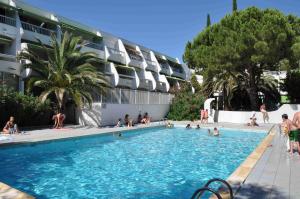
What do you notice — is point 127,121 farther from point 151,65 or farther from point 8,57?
point 151,65

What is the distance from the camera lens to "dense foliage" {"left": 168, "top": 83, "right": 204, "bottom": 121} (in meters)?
33.3

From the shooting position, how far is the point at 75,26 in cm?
3325

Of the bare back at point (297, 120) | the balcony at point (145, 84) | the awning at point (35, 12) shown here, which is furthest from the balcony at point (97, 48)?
the bare back at point (297, 120)

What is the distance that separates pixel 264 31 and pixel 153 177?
65.1 ft

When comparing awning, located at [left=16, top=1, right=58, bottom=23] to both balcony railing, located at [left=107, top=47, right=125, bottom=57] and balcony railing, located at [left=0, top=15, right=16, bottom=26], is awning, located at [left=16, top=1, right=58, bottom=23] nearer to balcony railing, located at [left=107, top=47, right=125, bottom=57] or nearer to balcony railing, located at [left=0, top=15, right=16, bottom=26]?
balcony railing, located at [left=0, top=15, right=16, bottom=26]

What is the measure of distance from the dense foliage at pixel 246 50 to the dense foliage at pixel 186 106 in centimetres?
233

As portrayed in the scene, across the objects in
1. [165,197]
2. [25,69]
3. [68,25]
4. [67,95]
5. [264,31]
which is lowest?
[165,197]

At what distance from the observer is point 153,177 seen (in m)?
10.4

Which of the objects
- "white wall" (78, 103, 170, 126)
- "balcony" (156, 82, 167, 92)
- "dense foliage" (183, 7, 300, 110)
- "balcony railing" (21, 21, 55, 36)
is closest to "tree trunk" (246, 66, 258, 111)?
"dense foliage" (183, 7, 300, 110)

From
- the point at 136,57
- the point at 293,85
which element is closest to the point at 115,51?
the point at 136,57

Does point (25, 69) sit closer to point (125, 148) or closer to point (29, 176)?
point (125, 148)

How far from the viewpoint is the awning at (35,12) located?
88.7ft

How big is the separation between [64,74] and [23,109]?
3645mm

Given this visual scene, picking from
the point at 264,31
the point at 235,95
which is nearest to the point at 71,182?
the point at 264,31
